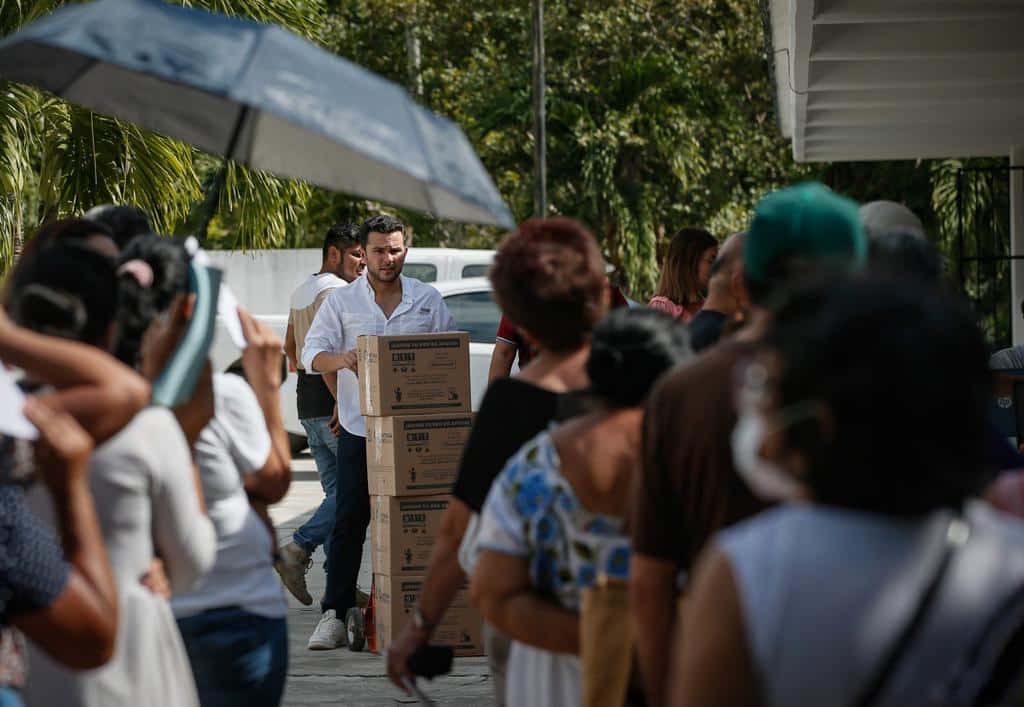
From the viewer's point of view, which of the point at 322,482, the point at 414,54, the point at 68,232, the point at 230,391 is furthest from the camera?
the point at 414,54

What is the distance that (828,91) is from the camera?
1227cm

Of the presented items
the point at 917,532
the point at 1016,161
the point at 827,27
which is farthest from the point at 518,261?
the point at 1016,161

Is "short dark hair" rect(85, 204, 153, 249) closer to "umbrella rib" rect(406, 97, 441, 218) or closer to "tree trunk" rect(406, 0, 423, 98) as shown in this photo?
"umbrella rib" rect(406, 97, 441, 218)

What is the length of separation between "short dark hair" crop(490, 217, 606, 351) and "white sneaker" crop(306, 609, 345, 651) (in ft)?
14.0

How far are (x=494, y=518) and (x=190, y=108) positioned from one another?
1.59 m

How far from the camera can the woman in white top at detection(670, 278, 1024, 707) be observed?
1800 millimetres

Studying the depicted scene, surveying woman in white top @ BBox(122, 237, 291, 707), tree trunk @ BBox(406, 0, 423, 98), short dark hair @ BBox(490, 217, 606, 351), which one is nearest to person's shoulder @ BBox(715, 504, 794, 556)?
short dark hair @ BBox(490, 217, 606, 351)

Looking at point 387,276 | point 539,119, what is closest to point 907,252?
point 387,276

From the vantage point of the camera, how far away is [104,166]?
37.7 ft

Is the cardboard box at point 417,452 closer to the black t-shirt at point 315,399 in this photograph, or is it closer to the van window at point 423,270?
the black t-shirt at point 315,399

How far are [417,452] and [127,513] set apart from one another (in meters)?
4.20

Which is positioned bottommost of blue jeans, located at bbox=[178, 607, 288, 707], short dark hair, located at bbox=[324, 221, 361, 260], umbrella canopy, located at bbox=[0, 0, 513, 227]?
blue jeans, located at bbox=[178, 607, 288, 707]

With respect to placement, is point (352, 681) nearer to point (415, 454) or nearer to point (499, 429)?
point (415, 454)

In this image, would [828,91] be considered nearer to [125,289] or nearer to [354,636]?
[354,636]
